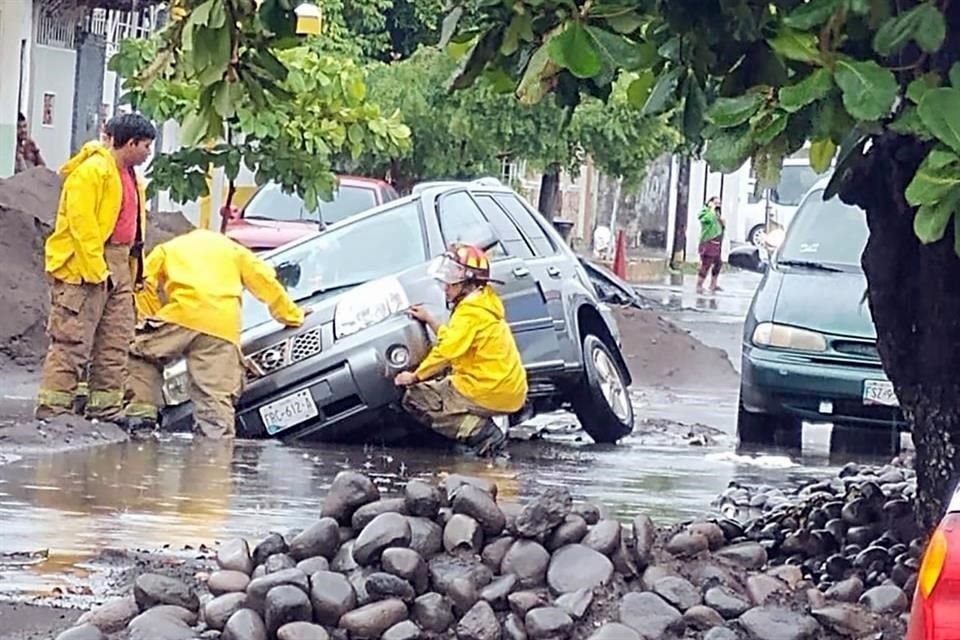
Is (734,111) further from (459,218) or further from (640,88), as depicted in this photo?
(459,218)

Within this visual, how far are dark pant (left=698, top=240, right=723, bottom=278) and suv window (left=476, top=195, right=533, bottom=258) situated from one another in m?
27.1

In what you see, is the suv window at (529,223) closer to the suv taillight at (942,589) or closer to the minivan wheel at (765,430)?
the minivan wheel at (765,430)

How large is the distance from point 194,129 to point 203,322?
568cm

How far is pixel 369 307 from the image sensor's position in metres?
11.7

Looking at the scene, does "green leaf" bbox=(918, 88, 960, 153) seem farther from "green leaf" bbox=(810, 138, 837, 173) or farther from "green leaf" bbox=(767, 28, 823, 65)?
"green leaf" bbox=(810, 138, 837, 173)

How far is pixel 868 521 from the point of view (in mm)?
6883

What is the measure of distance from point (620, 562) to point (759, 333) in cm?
763

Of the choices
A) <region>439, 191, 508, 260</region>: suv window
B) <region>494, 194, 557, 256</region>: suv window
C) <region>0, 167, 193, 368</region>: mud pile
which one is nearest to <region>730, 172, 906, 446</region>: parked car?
<region>494, 194, 557, 256</region>: suv window

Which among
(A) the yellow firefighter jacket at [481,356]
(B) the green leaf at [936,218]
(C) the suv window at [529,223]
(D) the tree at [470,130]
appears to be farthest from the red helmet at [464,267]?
(D) the tree at [470,130]

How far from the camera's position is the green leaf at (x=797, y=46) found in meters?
4.84

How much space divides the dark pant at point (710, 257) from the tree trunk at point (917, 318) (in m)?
33.8

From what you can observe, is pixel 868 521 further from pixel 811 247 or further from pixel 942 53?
pixel 811 247

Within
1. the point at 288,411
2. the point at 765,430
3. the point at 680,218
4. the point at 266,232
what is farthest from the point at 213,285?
the point at 680,218

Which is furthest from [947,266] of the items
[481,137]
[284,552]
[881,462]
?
[481,137]
